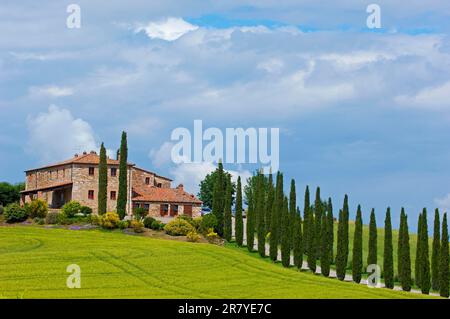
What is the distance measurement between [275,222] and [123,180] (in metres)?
16.2

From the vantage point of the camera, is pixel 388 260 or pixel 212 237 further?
pixel 212 237

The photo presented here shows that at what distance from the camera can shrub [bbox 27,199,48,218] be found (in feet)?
261

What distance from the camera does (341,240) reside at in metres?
71.2

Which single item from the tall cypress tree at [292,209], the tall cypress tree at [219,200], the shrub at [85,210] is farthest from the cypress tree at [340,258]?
the shrub at [85,210]

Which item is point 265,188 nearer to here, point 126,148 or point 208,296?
point 126,148

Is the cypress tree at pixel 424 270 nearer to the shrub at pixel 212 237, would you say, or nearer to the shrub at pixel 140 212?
the shrub at pixel 212 237

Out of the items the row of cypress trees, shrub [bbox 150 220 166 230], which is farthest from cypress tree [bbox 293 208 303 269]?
shrub [bbox 150 220 166 230]

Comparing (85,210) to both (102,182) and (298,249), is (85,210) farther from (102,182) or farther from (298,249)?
(298,249)

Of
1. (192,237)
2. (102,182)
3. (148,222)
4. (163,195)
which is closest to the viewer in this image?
(192,237)

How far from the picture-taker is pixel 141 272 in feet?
174

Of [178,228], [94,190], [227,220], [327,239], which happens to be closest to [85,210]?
[94,190]

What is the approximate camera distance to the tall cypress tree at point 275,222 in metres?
74.2

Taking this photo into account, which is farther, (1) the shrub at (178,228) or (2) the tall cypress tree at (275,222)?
(1) the shrub at (178,228)

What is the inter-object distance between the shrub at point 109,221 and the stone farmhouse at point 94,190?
8.39 m
